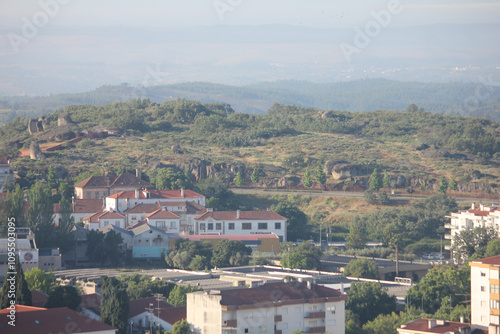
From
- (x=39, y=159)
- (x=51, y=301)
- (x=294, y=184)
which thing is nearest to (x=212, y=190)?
(x=294, y=184)

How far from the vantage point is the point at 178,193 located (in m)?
81.2

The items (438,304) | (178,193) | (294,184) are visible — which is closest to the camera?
(438,304)

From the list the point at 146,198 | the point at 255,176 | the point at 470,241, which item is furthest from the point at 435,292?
the point at 255,176

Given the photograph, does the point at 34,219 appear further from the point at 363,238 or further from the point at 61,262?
the point at 363,238

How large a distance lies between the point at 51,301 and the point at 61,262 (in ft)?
63.8

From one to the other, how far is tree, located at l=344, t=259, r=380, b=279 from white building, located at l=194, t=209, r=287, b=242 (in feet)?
47.4

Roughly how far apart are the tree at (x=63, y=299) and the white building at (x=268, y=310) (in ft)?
19.7

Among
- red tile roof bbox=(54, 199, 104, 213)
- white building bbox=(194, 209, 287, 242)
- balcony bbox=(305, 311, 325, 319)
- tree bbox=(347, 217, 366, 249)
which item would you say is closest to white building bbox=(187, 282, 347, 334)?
balcony bbox=(305, 311, 325, 319)

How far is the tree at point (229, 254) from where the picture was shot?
214ft

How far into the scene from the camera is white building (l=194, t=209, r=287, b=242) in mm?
74750

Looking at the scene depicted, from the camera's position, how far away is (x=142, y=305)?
153 ft

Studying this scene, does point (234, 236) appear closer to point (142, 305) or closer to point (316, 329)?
point (142, 305)

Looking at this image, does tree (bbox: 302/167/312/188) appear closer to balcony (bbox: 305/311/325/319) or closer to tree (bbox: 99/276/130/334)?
tree (bbox: 99/276/130/334)

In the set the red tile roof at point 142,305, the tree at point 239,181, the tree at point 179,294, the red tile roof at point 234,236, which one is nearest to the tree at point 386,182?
the tree at point 239,181
